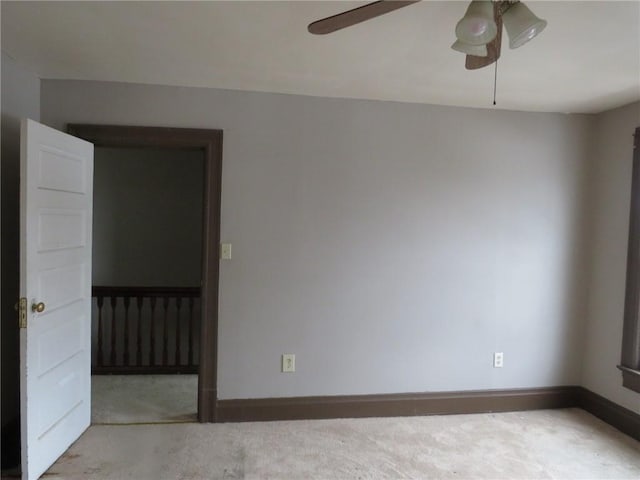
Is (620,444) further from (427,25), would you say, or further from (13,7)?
(13,7)

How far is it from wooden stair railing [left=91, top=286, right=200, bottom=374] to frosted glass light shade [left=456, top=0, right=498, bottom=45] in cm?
336

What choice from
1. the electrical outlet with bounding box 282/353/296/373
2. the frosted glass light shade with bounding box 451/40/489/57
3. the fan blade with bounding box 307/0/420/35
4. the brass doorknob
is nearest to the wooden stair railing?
the electrical outlet with bounding box 282/353/296/373

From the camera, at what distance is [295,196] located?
9.58 ft

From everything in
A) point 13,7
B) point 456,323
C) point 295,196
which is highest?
point 13,7

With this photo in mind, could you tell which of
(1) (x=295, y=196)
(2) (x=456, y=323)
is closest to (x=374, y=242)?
(1) (x=295, y=196)

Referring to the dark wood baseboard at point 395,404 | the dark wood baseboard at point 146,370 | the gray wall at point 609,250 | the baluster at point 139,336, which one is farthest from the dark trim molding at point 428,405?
the baluster at point 139,336

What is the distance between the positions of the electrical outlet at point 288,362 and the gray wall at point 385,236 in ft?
0.12

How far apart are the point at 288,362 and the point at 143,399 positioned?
4.00ft

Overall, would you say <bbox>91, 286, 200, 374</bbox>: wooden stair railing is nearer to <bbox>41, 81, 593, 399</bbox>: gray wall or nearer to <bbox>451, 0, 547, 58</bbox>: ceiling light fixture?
<bbox>41, 81, 593, 399</bbox>: gray wall

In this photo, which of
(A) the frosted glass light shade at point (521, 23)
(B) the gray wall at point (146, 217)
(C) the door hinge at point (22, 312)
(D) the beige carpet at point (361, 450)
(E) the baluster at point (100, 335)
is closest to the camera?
(A) the frosted glass light shade at point (521, 23)

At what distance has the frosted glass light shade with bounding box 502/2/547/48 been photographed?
4.65 feet

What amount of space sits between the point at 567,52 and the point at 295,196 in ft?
5.67

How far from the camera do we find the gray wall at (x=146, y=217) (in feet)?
13.6

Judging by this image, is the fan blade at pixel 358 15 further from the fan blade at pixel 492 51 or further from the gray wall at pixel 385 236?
the gray wall at pixel 385 236
